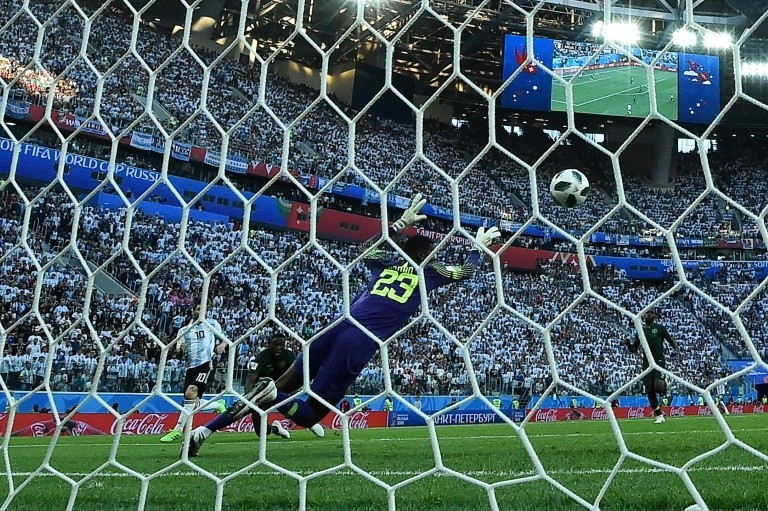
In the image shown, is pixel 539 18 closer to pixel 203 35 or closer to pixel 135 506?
pixel 203 35

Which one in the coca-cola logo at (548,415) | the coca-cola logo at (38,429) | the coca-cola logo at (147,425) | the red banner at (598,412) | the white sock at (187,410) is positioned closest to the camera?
the white sock at (187,410)

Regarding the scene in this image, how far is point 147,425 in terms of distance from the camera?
831 centimetres

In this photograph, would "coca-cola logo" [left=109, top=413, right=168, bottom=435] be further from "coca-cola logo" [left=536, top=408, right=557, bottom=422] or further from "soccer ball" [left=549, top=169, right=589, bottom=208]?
"coca-cola logo" [left=536, top=408, right=557, bottom=422]

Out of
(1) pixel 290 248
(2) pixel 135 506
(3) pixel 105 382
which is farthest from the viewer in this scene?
(1) pixel 290 248

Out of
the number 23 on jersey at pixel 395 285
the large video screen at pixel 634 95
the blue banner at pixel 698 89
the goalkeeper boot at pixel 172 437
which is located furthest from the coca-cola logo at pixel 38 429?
the blue banner at pixel 698 89

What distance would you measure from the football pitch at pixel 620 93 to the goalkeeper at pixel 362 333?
12.0 m

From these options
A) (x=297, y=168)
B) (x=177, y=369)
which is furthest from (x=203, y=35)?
(x=177, y=369)

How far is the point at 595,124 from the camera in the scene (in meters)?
25.6

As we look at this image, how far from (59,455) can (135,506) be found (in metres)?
3.06

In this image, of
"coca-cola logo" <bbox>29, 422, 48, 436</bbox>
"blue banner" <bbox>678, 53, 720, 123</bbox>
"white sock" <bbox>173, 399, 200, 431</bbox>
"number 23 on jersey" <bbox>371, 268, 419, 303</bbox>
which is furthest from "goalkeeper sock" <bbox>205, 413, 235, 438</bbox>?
"blue banner" <bbox>678, 53, 720, 123</bbox>

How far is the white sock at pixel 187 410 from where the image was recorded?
2072 mm

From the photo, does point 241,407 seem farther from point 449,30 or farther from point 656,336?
point 449,30

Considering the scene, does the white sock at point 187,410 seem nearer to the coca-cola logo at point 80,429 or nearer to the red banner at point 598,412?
the coca-cola logo at point 80,429

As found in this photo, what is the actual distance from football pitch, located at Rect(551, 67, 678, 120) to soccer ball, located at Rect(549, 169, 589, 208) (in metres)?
11.6
